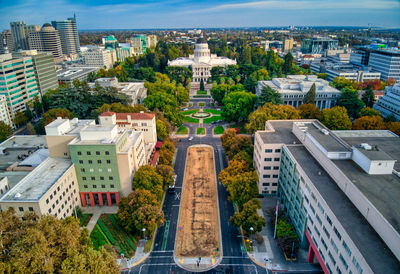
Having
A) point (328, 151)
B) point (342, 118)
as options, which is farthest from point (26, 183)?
point (342, 118)

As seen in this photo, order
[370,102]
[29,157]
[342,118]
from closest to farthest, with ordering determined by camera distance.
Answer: [29,157] → [342,118] → [370,102]

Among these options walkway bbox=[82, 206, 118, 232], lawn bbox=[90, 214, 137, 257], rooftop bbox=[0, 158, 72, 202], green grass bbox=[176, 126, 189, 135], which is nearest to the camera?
rooftop bbox=[0, 158, 72, 202]

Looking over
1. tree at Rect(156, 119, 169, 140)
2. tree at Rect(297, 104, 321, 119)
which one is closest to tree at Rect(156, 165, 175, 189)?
tree at Rect(156, 119, 169, 140)

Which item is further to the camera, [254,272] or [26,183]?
[26,183]

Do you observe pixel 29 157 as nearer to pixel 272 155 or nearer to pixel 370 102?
pixel 272 155

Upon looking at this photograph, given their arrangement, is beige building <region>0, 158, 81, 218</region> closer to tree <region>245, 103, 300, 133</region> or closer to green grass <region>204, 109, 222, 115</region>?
tree <region>245, 103, 300, 133</region>

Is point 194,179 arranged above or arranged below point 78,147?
below
